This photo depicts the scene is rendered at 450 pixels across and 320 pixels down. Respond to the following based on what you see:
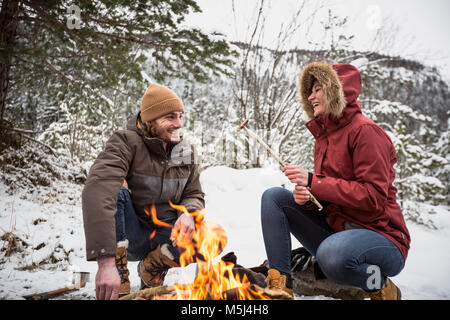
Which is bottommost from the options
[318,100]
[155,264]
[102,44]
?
[155,264]

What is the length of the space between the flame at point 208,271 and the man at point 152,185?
0.08 metres

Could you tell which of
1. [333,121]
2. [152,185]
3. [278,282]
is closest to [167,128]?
[152,185]

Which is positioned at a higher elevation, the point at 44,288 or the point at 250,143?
the point at 250,143

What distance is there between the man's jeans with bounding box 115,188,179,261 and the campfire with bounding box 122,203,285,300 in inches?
2.8

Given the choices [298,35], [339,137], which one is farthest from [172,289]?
[298,35]

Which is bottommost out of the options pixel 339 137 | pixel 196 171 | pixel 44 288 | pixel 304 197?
pixel 44 288

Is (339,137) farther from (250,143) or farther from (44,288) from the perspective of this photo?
(250,143)

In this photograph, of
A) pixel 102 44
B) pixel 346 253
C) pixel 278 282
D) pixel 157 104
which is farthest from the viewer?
pixel 102 44

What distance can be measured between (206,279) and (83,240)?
8.09 feet

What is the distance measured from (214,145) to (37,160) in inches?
193

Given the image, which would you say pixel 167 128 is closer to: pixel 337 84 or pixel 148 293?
pixel 148 293

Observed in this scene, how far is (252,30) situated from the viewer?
229 inches

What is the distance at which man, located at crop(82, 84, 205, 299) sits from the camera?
179cm

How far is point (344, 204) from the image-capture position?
64.7 inches
